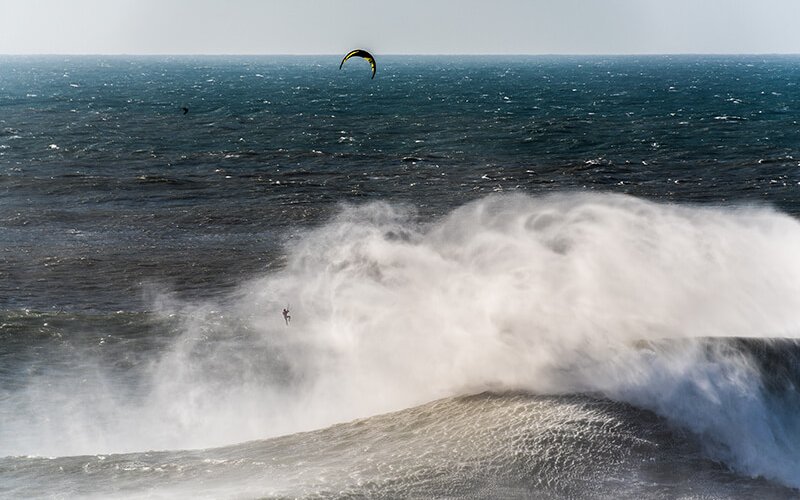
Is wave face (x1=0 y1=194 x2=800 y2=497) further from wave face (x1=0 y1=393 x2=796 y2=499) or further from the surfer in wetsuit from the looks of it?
the surfer in wetsuit

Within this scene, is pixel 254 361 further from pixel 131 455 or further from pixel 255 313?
pixel 131 455

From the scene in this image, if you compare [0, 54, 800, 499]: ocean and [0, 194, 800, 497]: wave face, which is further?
[0, 194, 800, 497]: wave face

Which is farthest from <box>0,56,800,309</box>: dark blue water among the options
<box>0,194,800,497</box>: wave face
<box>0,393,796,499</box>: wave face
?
<box>0,393,796,499</box>: wave face

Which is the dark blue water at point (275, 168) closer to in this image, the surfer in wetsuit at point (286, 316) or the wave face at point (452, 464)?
the surfer in wetsuit at point (286, 316)

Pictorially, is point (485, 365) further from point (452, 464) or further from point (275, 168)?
point (275, 168)

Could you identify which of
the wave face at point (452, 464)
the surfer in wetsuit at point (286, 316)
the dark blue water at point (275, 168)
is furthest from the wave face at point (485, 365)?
the dark blue water at point (275, 168)

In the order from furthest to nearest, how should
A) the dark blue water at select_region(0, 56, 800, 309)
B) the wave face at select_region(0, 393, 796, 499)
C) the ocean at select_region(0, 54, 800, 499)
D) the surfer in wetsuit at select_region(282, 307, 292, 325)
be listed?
the dark blue water at select_region(0, 56, 800, 309) → the surfer in wetsuit at select_region(282, 307, 292, 325) → the ocean at select_region(0, 54, 800, 499) → the wave face at select_region(0, 393, 796, 499)

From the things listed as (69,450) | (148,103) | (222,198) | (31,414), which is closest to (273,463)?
(69,450)

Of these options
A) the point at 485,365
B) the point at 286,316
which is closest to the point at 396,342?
the point at 286,316
